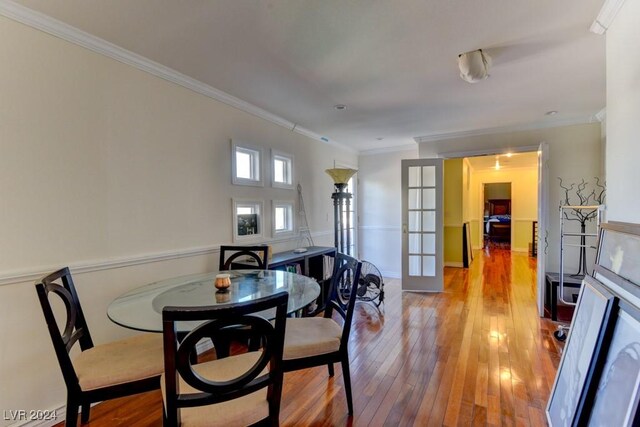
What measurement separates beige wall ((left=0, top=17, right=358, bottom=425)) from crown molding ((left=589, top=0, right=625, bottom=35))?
2.84 m

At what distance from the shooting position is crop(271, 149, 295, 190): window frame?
3.66 m

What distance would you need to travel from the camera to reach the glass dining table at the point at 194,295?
1529mm

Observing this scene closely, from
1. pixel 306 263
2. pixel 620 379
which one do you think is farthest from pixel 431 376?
pixel 306 263

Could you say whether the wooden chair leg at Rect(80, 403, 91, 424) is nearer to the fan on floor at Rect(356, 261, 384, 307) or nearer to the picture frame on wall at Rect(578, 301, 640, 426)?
the picture frame on wall at Rect(578, 301, 640, 426)

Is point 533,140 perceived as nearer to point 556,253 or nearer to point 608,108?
point 556,253

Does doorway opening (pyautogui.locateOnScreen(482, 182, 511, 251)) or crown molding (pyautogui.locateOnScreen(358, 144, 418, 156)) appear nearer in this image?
crown molding (pyautogui.locateOnScreen(358, 144, 418, 156))

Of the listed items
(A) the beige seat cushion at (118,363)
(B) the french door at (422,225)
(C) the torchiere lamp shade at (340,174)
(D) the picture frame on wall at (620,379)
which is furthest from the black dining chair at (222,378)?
(B) the french door at (422,225)

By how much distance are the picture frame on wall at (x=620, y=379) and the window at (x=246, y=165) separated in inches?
115

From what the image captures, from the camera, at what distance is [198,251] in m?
2.73

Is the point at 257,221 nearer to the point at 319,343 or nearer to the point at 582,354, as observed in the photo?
the point at 319,343

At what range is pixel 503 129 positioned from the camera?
4.32 m

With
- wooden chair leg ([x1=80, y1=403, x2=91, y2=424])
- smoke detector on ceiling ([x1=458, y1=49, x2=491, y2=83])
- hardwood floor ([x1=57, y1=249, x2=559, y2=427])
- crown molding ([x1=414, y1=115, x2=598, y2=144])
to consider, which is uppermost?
crown molding ([x1=414, y1=115, x2=598, y2=144])

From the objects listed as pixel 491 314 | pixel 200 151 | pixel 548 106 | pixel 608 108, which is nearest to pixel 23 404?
pixel 200 151

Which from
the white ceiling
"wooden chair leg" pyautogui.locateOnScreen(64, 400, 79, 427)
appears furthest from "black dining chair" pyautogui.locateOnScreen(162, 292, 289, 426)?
the white ceiling
